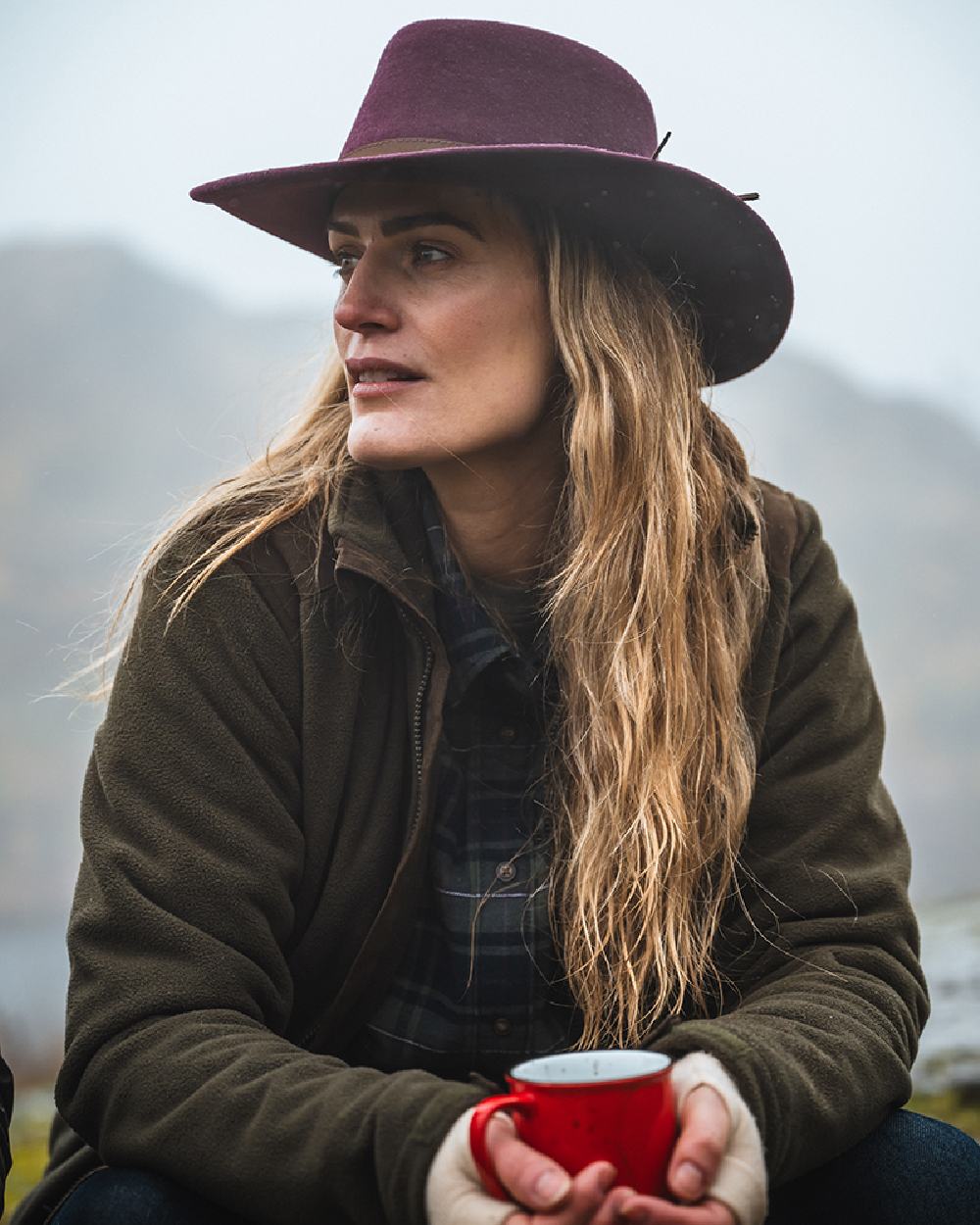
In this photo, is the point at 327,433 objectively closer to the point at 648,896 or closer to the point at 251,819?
the point at 251,819

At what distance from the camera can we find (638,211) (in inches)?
89.7

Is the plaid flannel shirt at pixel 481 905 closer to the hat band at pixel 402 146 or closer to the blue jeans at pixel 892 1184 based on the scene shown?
the blue jeans at pixel 892 1184

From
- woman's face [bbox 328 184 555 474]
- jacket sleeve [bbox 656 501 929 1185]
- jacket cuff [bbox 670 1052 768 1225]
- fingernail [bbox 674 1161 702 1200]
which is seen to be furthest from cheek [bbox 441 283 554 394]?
fingernail [bbox 674 1161 702 1200]

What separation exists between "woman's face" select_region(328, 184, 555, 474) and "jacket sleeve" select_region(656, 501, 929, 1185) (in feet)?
1.98

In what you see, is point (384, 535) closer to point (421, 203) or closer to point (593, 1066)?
point (421, 203)

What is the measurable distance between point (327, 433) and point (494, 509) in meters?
0.32

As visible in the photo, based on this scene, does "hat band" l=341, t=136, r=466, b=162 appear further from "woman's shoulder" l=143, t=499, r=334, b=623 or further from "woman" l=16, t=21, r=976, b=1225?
"woman's shoulder" l=143, t=499, r=334, b=623

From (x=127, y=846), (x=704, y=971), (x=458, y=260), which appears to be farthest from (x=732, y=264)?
(x=127, y=846)

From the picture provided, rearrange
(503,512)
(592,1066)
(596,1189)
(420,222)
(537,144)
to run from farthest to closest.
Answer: (503,512) < (420,222) < (537,144) < (592,1066) < (596,1189)

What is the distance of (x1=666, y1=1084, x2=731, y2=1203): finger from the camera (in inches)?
60.3

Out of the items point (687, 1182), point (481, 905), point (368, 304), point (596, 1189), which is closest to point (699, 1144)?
point (687, 1182)

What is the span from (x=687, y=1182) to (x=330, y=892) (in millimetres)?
739

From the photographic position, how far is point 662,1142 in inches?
61.5

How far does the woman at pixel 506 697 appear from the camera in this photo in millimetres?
1946
